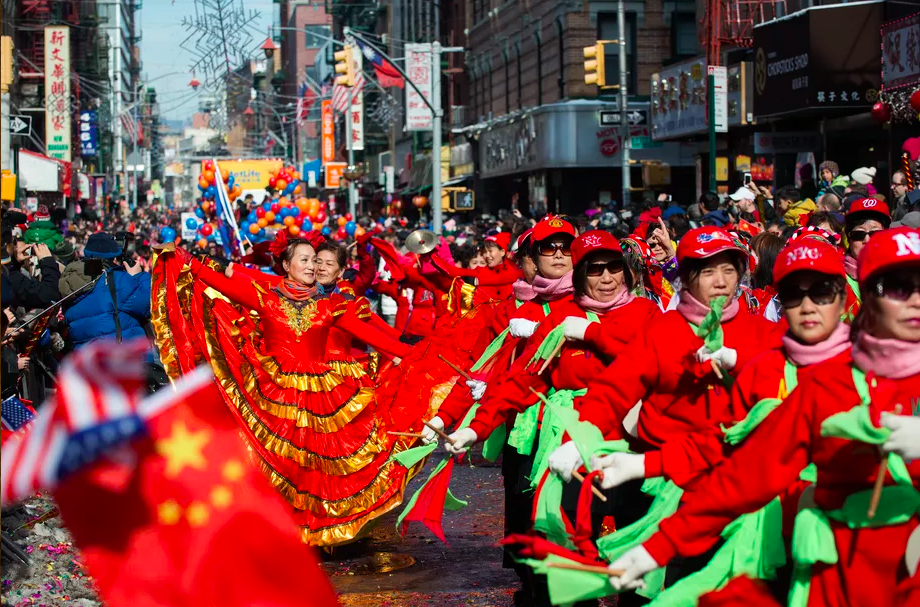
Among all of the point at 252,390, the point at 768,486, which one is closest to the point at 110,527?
the point at 768,486

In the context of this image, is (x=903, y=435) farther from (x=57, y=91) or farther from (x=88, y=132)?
(x=88, y=132)

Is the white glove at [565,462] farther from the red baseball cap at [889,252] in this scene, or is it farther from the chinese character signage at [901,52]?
the chinese character signage at [901,52]

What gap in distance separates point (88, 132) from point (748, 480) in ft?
226

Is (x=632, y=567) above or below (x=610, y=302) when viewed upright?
below

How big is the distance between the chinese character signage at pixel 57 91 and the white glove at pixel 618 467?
48.8m

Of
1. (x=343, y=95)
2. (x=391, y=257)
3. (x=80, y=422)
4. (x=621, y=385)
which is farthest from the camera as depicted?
(x=343, y=95)

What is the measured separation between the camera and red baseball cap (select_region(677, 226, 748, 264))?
15.9ft

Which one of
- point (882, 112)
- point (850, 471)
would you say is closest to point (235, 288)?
point (850, 471)

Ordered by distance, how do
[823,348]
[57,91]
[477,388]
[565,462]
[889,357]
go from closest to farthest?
[889,357] → [823,348] → [565,462] → [477,388] → [57,91]

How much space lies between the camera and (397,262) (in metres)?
12.1

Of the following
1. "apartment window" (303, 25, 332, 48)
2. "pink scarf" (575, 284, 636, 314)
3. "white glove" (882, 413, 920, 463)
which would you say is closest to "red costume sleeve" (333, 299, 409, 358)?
"pink scarf" (575, 284, 636, 314)

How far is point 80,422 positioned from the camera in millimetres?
3107

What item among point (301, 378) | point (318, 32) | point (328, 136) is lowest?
point (301, 378)

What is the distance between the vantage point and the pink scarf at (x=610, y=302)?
5754 millimetres
